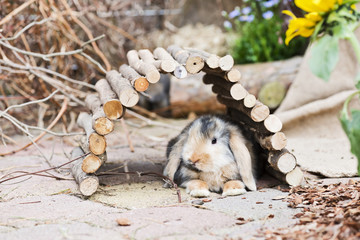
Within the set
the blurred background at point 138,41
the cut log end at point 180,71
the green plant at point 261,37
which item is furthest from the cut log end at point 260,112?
the green plant at point 261,37

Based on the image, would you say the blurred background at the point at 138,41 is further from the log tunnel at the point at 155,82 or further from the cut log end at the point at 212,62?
the cut log end at the point at 212,62

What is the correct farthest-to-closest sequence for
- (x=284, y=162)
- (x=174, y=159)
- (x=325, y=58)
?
1. (x=174, y=159)
2. (x=284, y=162)
3. (x=325, y=58)

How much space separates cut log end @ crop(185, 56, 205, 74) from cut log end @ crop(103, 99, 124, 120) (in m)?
0.51

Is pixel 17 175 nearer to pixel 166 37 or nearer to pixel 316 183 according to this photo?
pixel 316 183

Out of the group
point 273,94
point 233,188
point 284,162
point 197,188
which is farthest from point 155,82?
point 273,94

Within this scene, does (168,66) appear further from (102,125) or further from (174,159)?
(174,159)

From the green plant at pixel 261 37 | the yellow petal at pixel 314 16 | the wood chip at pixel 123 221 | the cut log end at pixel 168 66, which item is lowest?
the wood chip at pixel 123 221

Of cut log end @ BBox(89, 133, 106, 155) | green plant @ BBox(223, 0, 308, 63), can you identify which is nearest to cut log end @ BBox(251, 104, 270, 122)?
cut log end @ BBox(89, 133, 106, 155)

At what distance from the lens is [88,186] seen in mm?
3049

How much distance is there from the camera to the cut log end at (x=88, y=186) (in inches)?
119

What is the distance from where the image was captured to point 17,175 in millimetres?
3605

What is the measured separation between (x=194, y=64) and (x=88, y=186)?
1.06 metres

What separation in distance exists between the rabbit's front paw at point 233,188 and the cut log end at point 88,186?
0.87 meters

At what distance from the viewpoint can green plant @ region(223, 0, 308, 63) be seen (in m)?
6.52
